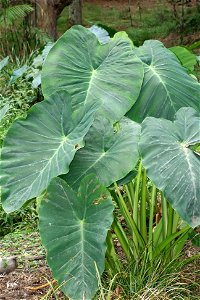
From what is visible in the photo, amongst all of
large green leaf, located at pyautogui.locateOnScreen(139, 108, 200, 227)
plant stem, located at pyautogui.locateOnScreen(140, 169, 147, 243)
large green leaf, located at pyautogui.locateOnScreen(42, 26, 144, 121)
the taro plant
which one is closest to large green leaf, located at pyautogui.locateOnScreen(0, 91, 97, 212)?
the taro plant

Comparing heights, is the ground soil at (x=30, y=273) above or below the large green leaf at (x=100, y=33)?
below

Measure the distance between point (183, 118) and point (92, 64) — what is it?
25.3 inches

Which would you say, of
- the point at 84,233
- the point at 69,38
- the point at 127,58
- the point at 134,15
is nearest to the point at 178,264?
the point at 84,233

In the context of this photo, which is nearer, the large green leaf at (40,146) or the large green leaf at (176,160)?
the large green leaf at (176,160)

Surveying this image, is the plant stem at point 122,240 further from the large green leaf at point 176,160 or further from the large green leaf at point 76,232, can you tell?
the large green leaf at point 176,160

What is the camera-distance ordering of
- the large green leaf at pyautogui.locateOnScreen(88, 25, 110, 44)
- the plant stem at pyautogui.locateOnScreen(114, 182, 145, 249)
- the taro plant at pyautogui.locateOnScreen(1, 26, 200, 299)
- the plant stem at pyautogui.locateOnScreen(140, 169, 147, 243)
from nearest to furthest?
the taro plant at pyautogui.locateOnScreen(1, 26, 200, 299) < the plant stem at pyautogui.locateOnScreen(114, 182, 145, 249) < the plant stem at pyautogui.locateOnScreen(140, 169, 147, 243) < the large green leaf at pyautogui.locateOnScreen(88, 25, 110, 44)

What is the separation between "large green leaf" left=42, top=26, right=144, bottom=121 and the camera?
314 centimetres

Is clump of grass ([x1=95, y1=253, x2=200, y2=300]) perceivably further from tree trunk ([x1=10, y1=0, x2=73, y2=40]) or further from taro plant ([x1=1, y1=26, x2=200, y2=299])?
tree trunk ([x1=10, y1=0, x2=73, y2=40])

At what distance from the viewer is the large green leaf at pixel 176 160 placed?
2.55 m

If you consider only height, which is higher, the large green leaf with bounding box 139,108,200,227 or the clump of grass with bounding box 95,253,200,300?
the large green leaf with bounding box 139,108,200,227

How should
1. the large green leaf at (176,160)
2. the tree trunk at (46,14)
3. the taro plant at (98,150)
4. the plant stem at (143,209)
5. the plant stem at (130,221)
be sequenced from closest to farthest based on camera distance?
the large green leaf at (176,160), the taro plant at (98,150), the plant stem at (130,221), the plant stem at (143,209), the tree trunk at (46,14)

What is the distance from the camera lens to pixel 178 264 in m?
3.18

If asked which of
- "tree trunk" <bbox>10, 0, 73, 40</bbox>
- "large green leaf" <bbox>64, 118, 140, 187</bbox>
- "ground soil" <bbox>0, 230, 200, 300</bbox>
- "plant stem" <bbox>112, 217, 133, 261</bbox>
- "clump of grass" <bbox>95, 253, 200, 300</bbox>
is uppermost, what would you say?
"large green leaf" <bbox>64, 118, 140, 187</bbox>

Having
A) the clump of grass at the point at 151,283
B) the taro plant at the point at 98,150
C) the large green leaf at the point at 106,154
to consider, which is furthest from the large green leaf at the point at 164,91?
the clump of grass at the point at 151,283
